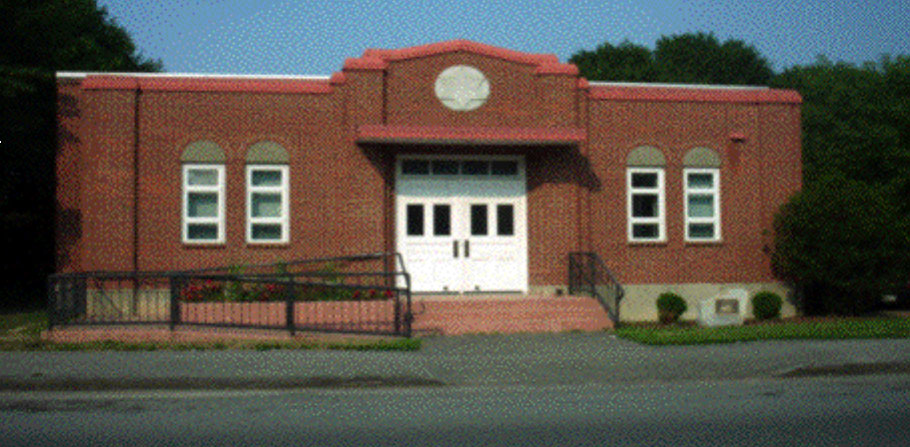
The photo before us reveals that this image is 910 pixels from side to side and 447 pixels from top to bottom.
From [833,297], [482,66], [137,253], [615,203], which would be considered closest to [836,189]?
[833,297]

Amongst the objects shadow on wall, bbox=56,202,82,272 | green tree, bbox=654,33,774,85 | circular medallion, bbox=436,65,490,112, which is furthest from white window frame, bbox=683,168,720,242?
green tree, bbox=654,33,774,85

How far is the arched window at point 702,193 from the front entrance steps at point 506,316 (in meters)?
4.22

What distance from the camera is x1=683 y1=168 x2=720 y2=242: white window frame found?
19.2 m

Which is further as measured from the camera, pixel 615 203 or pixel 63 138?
pixel 615 203

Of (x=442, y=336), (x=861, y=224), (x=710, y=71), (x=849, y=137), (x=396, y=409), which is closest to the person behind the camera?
(x=396, y=409)

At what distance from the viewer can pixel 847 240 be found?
17.4 metres

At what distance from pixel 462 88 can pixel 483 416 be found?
37.2ft

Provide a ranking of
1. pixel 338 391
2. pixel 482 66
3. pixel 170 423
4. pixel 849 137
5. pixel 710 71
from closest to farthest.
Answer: pixel 170 423, pixel 338 391, pixel 482 66, pixel 849 137, pixel 710 71

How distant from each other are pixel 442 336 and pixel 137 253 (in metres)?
7.11

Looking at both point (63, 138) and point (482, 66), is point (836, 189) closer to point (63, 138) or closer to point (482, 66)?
point (482, 66)

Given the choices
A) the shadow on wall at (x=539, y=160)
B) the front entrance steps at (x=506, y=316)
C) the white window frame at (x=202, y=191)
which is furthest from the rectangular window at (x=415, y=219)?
the white window frame at (x=202, y=191)

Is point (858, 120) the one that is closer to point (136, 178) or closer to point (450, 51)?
point (450, 51)

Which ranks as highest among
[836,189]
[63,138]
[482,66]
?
[482,66]

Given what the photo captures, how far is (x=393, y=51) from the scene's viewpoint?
59.1ft
